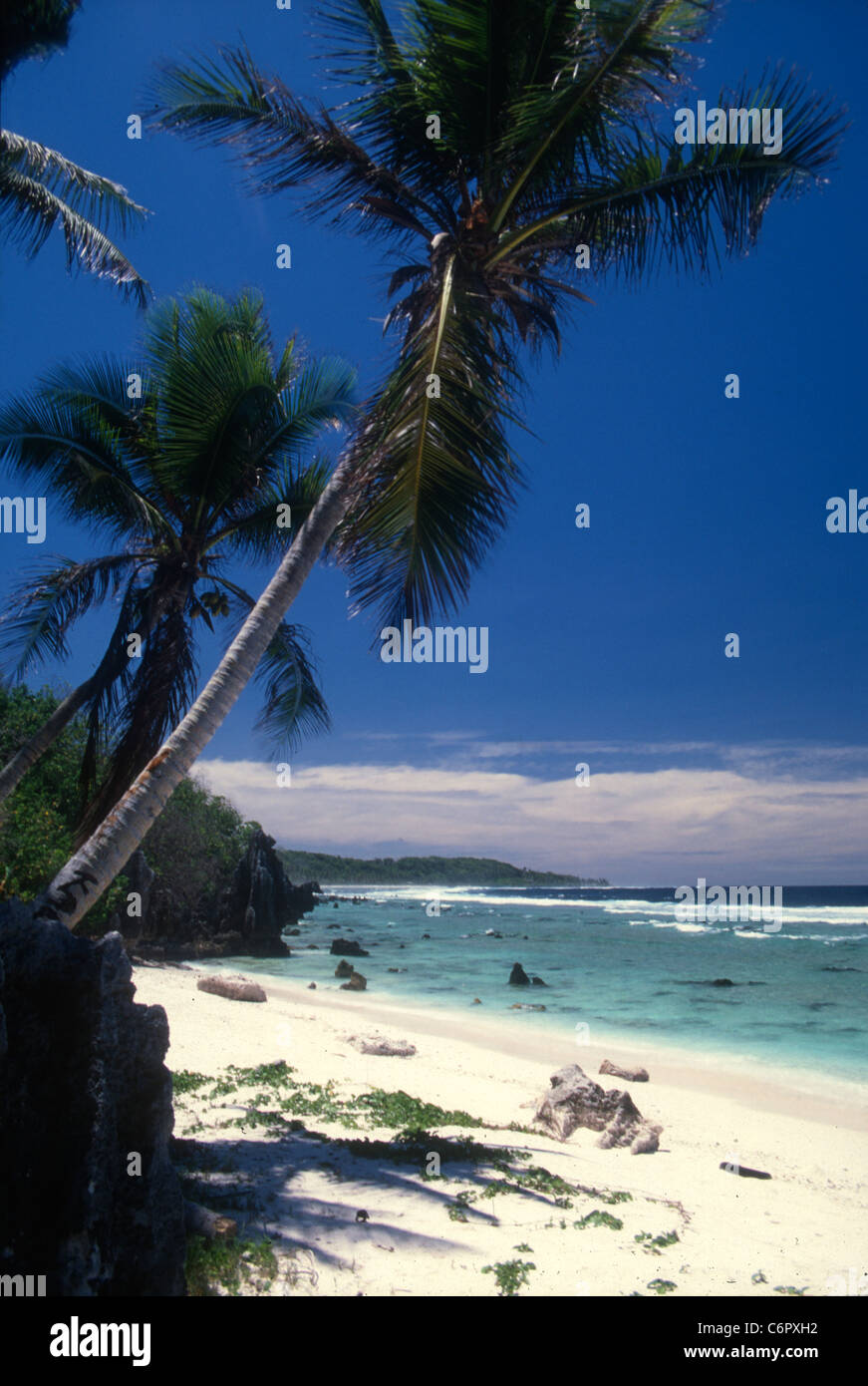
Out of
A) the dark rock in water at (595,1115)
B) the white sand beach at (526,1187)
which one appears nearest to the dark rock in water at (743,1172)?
the white sand beach at (526,1187)

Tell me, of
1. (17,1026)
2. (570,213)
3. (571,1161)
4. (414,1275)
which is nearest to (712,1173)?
(571,1161)

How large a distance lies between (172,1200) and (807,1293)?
4440mm

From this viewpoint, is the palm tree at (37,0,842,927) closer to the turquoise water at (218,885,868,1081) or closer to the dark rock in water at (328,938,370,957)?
the turquoise water at (218,885,868,1081)

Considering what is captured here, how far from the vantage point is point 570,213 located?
6730 mm

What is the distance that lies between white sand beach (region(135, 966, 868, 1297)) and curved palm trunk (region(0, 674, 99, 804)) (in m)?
3.66

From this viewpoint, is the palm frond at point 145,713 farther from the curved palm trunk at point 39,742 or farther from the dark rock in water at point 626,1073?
the dark rock in water at point 626,1073

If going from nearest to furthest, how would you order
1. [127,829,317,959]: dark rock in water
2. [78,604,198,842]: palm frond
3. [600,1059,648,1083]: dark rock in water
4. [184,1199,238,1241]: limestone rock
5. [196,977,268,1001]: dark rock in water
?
1. [184,1199,238,1241]: limestone rock
2. [78,604,198,842]: palm frond
3. [600,1059,648,1083]: dark rock in water
4. [196,977,268,1001]: dark rock in water
5. [127,829,317,959]: dark rock in water

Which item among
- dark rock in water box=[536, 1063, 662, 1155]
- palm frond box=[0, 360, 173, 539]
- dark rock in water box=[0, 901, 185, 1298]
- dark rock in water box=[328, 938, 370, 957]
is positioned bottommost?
dark rock in water box=[328, 938, 370, 957]

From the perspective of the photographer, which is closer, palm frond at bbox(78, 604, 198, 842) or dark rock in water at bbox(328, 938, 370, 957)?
palm frond at bbox(78, 604, 198, 842)

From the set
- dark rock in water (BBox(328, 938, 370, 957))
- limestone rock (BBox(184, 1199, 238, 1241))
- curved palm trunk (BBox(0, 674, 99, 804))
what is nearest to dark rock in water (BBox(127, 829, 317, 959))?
dark rock in water (BBox(328, 938, 370, 957))

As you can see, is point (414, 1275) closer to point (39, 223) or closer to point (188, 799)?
point (39, 223)

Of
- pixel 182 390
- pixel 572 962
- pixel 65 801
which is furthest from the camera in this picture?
pixel 572 962

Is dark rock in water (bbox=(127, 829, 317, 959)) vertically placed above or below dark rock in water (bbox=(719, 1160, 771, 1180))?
below

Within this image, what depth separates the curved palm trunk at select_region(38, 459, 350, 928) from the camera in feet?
16.4
